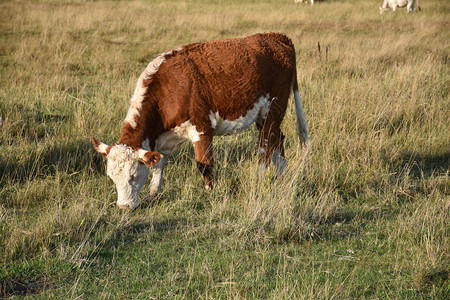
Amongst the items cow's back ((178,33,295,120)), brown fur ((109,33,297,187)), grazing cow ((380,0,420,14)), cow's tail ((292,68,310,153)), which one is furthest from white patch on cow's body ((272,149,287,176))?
grazing cow ((380,0,420,14))

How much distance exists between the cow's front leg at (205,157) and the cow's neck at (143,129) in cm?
49

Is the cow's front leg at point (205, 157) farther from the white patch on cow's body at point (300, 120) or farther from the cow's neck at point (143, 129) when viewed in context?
the white patch on cow's body at point (300, 120)

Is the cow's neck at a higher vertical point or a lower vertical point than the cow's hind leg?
higher

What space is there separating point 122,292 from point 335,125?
4347 millimetres

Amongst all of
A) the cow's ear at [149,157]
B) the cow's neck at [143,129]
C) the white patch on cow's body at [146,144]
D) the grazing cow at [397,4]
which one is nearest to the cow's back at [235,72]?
the cow's neck at [143,129]

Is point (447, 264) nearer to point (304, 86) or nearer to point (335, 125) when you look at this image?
point (335, 125)

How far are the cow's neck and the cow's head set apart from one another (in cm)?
14

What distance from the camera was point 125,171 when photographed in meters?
4.69

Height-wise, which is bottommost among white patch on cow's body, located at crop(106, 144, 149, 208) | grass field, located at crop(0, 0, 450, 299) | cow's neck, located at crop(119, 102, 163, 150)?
grass field, located at crop(0, 0, 450, 299)

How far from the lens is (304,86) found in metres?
8.95

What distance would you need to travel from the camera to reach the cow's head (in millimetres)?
4672

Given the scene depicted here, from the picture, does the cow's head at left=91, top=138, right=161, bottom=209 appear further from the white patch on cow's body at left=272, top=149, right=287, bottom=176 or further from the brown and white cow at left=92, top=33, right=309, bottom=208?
the white patch on cow's body at left=272, top=149, right=287, bottom=176

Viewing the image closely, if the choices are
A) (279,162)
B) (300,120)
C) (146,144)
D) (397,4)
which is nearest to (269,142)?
(279,162)

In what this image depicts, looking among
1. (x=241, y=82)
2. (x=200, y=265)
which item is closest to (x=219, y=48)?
(x=241, y=82)
